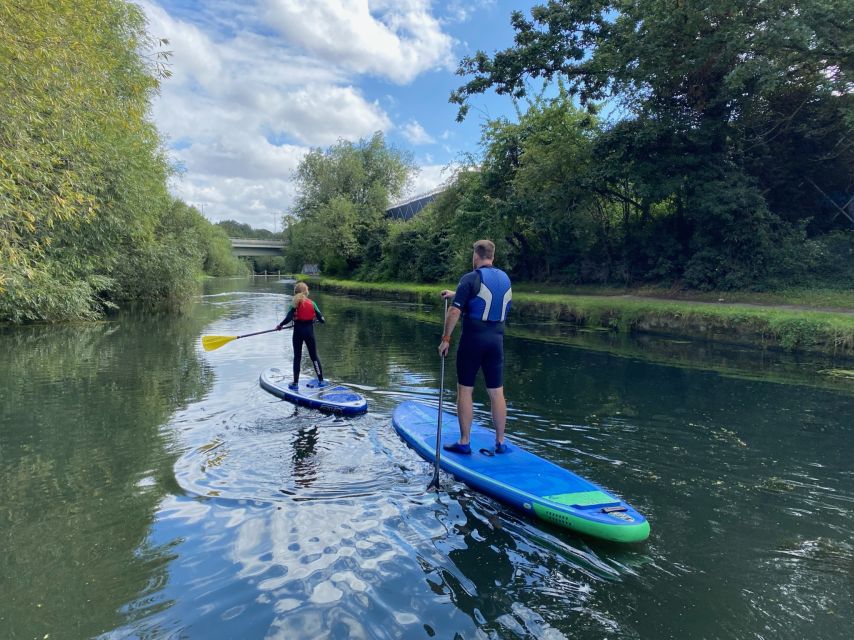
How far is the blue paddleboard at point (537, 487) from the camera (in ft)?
12.9

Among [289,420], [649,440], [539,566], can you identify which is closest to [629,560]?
[539,566]

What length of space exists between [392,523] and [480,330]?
6.97 ft

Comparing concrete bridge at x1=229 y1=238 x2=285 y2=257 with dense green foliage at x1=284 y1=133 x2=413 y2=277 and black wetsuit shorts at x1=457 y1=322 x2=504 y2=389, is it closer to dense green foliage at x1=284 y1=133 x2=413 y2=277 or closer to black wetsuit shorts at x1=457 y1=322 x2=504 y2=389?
dense green foliage at x1=284 y1=133 x2=413 y2=277

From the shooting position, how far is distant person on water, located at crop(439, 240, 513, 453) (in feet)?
17.4

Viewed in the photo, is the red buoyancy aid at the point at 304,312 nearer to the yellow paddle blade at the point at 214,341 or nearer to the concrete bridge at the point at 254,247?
the yellow paddle blade at the point at 214,341

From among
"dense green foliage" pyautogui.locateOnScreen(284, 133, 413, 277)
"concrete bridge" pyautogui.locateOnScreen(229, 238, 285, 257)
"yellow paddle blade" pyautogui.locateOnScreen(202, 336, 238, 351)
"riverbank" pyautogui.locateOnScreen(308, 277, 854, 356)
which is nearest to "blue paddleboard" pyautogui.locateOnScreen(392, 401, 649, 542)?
"yellow paddle blade" pyautogui.locateOnScreen(202, 336, 238, 351)

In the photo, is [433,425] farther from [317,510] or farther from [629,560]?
[629,560]

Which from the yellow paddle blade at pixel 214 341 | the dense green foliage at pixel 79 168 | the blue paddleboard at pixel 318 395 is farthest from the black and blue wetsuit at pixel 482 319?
A: the yellow paddle blade at pixel 214 341

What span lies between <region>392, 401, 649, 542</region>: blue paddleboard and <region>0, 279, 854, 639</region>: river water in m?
0.16

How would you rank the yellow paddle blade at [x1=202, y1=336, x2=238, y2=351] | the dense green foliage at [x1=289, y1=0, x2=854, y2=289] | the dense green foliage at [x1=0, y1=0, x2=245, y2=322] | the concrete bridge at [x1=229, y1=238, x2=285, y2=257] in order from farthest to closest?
the concrete bridge at [x1=229, y1=238, x2=285, y2=257] < the dense green foliage at [x1=289, y1=0, x2=854, y2=289] < the yellow paddle blade at [x1=202, y1=336, x2=238, y2=351] < the dense green foliage at [x1=0, y1=0, x2=245, y2=322]

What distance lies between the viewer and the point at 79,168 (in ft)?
38.2

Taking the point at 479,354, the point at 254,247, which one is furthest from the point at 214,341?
the point at 254,247

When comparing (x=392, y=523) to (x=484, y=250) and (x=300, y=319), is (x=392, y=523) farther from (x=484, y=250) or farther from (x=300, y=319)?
(x=300, y=319)

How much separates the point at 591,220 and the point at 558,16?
9776 mm
